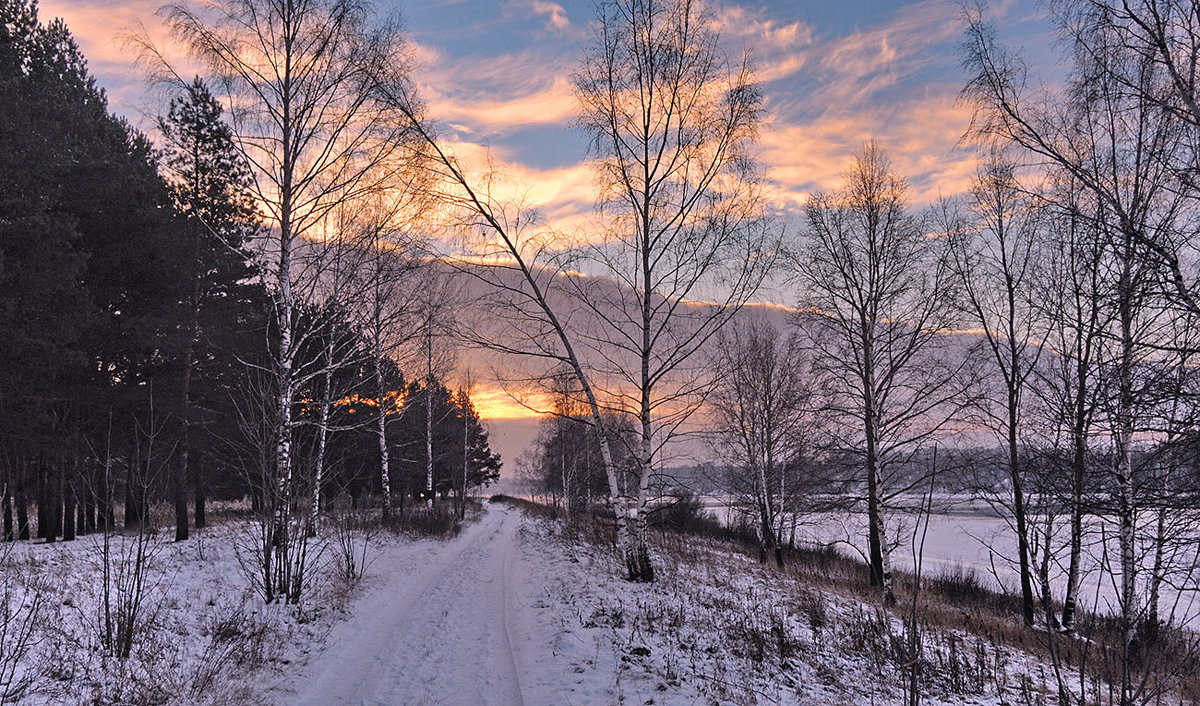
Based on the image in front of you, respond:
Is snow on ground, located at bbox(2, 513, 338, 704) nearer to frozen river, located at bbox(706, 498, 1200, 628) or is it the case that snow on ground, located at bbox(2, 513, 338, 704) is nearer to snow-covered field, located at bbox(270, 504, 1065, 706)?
snow-covered field, located at bbox(270, 504, 1065, 706)

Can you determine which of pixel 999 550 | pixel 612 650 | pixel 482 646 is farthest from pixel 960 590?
pixel 999 550

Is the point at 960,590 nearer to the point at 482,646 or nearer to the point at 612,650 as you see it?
the point at 612,650

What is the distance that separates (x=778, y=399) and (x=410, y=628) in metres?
15.7

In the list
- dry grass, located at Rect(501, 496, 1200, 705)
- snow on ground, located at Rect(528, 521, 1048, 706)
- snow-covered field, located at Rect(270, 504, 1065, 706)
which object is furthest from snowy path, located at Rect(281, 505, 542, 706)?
dry grass, located at Rect(501, 496, 1200, 705)

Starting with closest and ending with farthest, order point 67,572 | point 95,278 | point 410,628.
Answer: point 410,628
point 67,572
point 95,278

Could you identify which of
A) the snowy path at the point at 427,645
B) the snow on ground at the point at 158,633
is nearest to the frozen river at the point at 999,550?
the snowy path at the point at 427,645

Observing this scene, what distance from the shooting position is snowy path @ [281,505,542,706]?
6824mm

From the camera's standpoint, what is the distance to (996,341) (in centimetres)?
1540

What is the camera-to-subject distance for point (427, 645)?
340 inches

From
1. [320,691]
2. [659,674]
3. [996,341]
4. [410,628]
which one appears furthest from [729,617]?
[996,341]

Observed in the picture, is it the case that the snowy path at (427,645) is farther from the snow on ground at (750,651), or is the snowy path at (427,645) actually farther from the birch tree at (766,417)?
the birch tree at (766,417)

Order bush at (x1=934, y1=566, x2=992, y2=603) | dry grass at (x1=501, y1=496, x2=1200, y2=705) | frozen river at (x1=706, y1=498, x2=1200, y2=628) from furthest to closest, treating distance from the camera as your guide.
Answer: bush at (x1=934, y1=566, x2=992, y2=603)
dry grass at (x1=501, y1=496, x2=1200, y2=705)
frozen river at (x1=706, y1=498, x2=1200, y2=628)

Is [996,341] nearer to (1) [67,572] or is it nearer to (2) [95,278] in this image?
(1) [67,572]

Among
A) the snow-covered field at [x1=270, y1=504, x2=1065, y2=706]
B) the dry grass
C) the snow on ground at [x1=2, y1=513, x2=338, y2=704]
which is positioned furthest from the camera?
the dry grass
